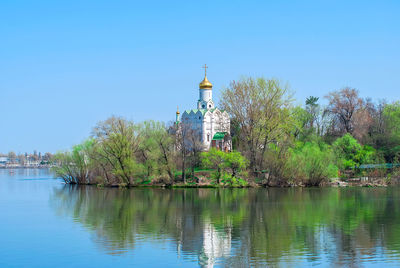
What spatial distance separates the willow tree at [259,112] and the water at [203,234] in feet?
58.1

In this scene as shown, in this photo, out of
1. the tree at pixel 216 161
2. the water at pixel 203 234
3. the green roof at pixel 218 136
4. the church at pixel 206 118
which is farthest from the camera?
the green roof at pixel 218 136

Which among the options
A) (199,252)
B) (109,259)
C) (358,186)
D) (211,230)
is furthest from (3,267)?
(358,186)

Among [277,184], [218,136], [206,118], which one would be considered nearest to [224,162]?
[277,184]

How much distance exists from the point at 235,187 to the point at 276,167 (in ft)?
15.1

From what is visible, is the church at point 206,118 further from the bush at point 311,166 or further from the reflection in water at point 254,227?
the reflection in water at point 254,227

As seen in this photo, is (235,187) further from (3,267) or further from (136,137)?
(3,267)

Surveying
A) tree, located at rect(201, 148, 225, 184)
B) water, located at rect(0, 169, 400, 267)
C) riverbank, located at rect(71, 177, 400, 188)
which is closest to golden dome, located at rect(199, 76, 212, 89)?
tree, located at rect(201, 148, 225, 184)

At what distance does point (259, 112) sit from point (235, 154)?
5042 millimetres

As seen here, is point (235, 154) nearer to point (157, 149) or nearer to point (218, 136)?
point (157, 149)

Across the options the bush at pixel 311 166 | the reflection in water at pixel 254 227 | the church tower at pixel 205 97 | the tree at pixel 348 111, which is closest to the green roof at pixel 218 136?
the church tower at pixel 205 97

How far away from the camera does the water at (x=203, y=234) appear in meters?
16.6

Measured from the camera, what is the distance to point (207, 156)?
51.9m

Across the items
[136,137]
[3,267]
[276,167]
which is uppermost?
[136,137]

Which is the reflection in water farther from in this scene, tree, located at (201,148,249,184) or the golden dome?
the golden dome
